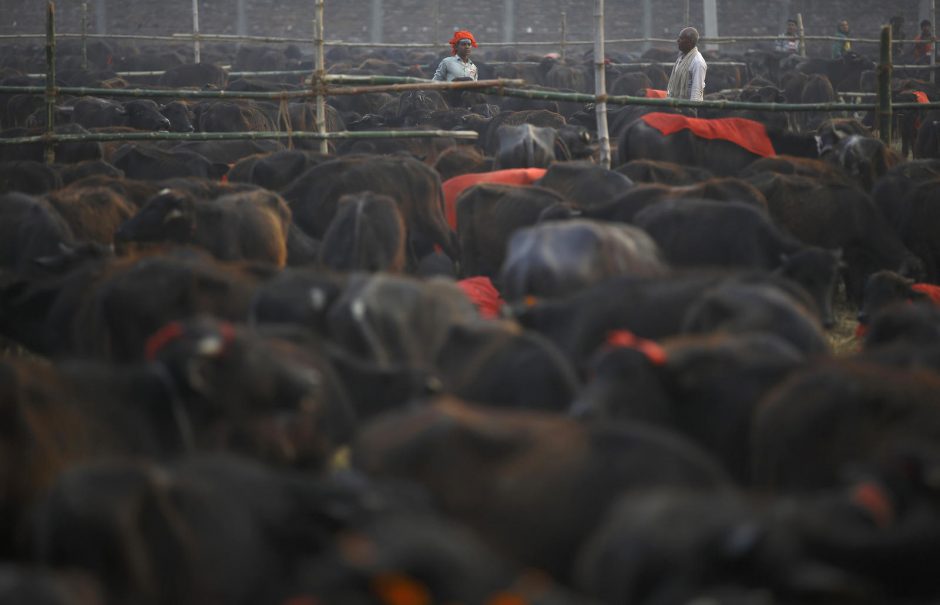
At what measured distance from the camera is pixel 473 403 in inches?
227

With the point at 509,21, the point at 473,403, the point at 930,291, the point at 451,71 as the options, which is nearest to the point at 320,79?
the point at 451,71

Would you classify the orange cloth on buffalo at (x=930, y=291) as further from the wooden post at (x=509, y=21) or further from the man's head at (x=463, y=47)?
the wooden post at (x=509, y=21)

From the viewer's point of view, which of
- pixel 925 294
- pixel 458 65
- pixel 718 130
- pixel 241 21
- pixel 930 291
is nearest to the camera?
pixel 925 294

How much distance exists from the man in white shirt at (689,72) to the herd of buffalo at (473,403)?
4567 mm

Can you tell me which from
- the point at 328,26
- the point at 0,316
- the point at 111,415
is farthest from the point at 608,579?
the point at 328,26

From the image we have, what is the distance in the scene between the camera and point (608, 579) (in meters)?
4.05

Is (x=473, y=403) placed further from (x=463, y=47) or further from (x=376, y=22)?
(x=376, y=22)

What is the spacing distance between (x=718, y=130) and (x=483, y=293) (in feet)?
16.6

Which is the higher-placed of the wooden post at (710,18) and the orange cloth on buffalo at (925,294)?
the wooden post at (710,18)

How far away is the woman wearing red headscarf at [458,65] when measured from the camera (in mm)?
16328

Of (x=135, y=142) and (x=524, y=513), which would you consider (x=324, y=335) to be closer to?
(x=524, y=513)

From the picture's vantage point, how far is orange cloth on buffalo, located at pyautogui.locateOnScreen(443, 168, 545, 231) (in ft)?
38.8

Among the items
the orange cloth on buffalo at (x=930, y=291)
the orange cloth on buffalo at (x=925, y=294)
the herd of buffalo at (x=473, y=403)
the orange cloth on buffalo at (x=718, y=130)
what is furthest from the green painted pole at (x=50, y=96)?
the orange cloth on buffalo at (x=930, y=291)

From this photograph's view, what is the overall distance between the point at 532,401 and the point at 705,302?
130cm
